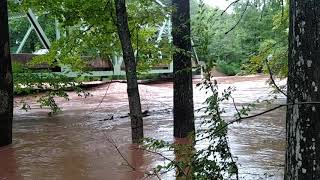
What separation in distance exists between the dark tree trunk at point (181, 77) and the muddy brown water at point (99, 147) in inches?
20.6

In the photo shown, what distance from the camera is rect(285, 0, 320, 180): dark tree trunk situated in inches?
113

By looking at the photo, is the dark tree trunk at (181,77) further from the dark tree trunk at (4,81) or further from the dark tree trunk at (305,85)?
the dark tree trunk at (305,85)

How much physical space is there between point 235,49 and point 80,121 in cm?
3353

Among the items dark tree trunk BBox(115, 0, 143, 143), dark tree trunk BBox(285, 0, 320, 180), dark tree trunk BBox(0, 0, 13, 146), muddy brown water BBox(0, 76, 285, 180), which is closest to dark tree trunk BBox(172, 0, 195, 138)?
muddy brown water BBox(0, 76, 285, 180)

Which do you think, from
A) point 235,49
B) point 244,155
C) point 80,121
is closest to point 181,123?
point 244,155

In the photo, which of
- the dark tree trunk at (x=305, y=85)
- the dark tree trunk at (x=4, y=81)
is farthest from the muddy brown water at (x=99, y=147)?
the dark tree trunk at (x=305, y=85)

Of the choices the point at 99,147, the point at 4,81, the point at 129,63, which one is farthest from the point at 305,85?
the point at 4,81

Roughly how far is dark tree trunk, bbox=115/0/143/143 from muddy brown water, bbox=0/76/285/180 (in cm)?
61

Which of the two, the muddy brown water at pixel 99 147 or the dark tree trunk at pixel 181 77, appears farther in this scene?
the dark tree trunk at pixel 181 77

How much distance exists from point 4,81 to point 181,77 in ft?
12.1

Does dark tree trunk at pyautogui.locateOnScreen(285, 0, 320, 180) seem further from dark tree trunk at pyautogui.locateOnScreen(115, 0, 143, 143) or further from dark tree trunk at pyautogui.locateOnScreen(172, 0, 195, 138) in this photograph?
dark tree trunk at pyautogui.locateOnScreen(172, 0, 195, 138)

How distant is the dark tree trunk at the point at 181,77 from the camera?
904 cm

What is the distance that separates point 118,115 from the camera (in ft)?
49.1

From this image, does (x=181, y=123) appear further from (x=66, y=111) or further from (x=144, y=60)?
(x=66, y=111)
